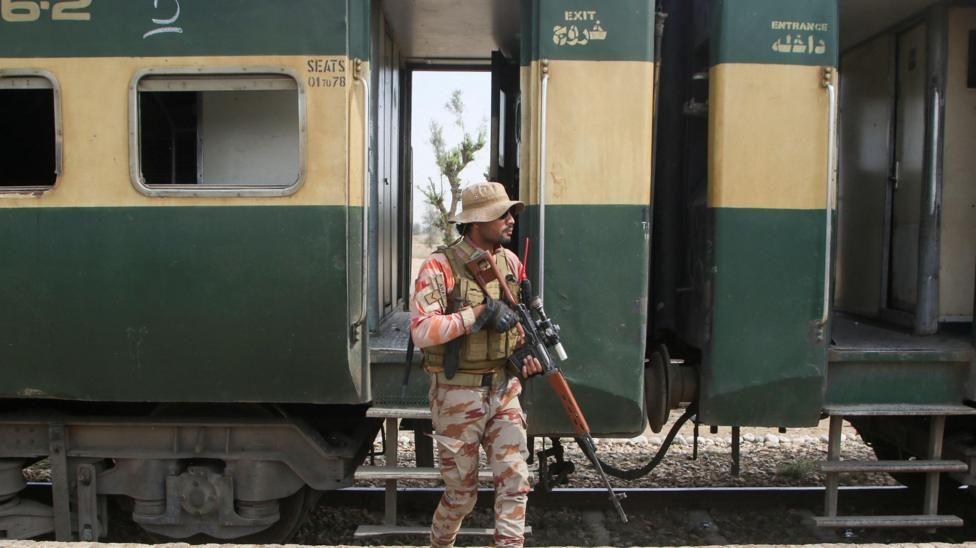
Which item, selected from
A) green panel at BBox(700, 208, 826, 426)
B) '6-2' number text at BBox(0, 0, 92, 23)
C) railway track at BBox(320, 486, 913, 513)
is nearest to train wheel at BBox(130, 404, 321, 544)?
railway track at BBox(320, 486, 913, 513)

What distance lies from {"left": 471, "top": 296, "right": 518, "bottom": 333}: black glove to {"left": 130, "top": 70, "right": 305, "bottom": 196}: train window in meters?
1.30

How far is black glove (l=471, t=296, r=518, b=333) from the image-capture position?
9.61 feet

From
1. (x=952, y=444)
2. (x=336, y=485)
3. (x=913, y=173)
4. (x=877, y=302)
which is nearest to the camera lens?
(x=336, y=485)

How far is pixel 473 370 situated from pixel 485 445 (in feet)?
1.23

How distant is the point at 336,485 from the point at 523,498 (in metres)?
1.26

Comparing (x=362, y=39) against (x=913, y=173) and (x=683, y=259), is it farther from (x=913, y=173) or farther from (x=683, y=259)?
(x=913, y=173)

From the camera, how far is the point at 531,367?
312cm

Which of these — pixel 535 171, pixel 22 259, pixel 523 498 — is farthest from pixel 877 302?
pixel 22 259

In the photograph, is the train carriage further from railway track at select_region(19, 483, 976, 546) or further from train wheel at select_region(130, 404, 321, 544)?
railway track at select_region(19, 483, 976, 546)

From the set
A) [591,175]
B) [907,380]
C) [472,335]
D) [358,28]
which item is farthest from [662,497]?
[358,28]

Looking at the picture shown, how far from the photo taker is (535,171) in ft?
12.4

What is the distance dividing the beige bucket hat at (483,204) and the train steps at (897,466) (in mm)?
2253

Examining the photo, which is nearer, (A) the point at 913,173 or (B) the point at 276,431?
(B) the point at 276,431

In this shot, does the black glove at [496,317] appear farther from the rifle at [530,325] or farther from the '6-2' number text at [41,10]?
the '6-2' number text at [41,10]
